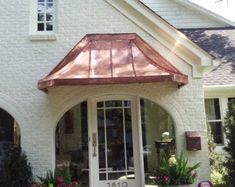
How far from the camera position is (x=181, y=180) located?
8.69 metres

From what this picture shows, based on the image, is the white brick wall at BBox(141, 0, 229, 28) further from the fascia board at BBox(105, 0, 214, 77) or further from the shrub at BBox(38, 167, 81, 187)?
the shrub at BBox(38, 167, 81, 187)

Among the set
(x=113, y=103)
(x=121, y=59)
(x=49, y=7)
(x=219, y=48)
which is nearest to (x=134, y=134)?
(x=113, y=103)

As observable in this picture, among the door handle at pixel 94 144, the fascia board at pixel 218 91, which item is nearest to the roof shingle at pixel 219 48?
the fascia board at pixel 218 91

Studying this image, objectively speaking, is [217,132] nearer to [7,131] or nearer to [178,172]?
[178,172]

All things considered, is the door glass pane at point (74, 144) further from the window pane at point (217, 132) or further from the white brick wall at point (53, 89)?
the window pane at point (217, 132)

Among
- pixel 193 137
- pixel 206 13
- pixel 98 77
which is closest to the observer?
pixel 98 77

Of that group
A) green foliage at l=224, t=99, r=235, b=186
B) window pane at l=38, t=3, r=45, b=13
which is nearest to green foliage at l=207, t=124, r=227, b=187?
green foliage at l=224, t=99, r=235, b=186

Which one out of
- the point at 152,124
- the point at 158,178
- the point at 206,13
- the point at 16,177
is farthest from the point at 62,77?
the point at 206,13

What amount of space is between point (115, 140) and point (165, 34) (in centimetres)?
311

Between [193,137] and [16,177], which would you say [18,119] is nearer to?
[16,177]

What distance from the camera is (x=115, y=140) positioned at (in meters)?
9.87

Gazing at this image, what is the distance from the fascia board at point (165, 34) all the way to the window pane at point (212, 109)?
3.16m

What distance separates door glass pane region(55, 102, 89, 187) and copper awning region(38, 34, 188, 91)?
181 centimetres

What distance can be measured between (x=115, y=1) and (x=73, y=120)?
3.67 meters
